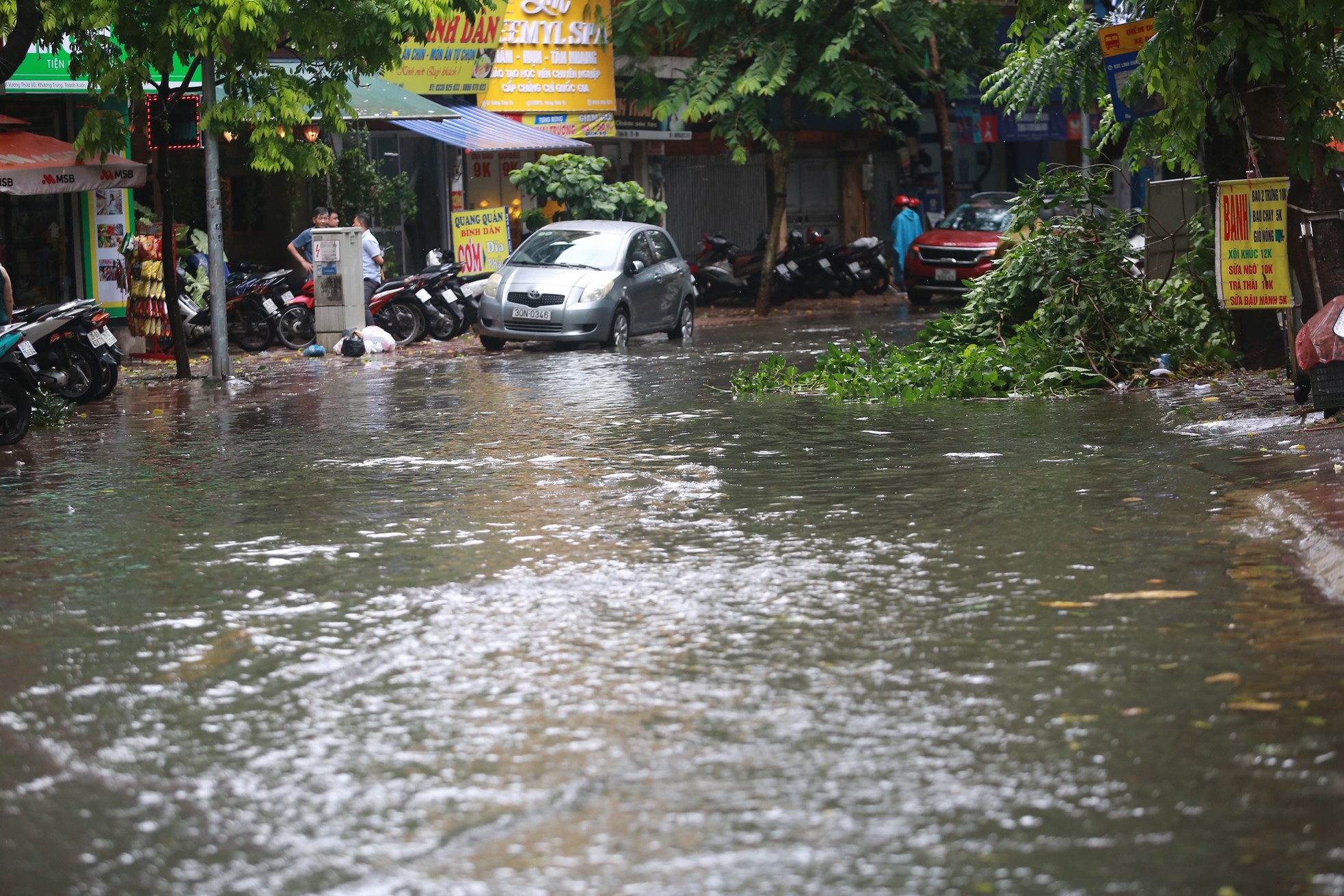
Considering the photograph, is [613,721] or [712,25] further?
[712,25]

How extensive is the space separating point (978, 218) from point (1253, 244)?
65.2 ft

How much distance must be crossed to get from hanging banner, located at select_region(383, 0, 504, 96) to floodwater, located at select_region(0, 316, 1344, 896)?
17192 millimetres

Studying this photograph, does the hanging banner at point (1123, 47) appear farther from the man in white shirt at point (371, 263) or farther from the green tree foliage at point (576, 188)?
the green tree foliage at point (576, 188)

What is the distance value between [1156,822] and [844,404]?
10471 mm

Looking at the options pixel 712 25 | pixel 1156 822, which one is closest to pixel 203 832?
pixel 1156 822

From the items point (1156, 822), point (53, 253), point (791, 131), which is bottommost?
point (1156, 822)

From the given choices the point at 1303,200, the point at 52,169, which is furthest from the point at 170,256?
the point at 1303,200

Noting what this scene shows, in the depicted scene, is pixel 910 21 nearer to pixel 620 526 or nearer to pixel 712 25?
pixel 712 25

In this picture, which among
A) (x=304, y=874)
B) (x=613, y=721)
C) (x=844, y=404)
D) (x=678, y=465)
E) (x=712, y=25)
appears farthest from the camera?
(x=712, y=25)

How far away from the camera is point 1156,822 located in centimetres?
439

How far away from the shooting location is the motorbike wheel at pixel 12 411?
529 inches

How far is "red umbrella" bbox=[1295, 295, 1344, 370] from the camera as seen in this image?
10484 mm

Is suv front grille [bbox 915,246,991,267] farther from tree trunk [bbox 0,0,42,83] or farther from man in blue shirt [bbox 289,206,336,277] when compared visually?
tree trunk [bbox 0,0,42,83]

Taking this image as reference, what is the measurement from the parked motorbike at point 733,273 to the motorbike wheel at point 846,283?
1199 millimetres
